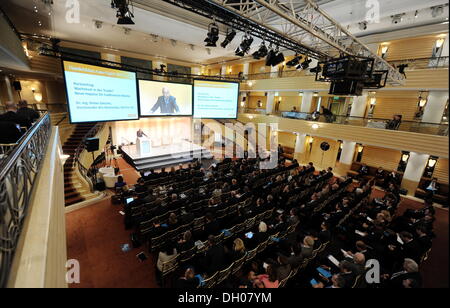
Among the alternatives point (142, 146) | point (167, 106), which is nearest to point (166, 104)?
point (167, 106)

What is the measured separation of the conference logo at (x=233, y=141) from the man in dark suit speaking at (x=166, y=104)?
12.1ft

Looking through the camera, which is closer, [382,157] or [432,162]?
[432,162]

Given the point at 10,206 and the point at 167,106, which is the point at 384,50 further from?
the point at 10,206

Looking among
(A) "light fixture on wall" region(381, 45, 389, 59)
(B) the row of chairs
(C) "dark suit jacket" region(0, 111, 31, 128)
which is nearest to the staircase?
(C) "dark suit jacket" region(0, 111, 31, 128)

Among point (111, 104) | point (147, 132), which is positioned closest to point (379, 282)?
point (111, 104)

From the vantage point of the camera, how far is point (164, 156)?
47.6 feet

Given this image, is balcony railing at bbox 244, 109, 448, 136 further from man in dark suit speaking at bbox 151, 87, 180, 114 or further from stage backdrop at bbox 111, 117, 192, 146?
stage backdrop at bbox 111, 117, 192, 146

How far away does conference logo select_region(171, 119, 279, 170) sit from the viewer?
→ 1608cm

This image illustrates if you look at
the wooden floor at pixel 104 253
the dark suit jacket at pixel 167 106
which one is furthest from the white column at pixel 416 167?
the dark suit jacket at pixel 167 106

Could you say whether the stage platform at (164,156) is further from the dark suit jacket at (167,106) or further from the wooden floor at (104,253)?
the wooden floor at (104,253)

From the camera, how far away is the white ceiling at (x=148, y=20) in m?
7.59

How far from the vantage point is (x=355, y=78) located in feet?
21.2

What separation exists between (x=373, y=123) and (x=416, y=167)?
3.16 meters

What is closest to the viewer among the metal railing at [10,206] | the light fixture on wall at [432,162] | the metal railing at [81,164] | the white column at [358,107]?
the metal railing at [10,206]
